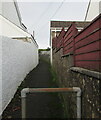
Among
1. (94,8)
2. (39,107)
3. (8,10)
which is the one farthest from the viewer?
(8,10)

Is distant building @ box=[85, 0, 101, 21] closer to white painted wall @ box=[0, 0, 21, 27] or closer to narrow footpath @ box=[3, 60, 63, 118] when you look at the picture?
narrow footpath @ box=[3, 60, 63, 118]

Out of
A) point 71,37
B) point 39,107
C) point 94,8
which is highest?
point 94,8

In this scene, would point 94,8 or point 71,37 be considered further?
point 94,8

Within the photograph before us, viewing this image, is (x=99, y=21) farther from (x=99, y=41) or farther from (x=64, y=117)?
(x=64, y=117)

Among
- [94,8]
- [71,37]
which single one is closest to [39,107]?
[71,37]

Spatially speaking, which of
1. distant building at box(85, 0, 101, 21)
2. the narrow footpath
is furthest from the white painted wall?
distant building at box(85, 0, 101, 21)

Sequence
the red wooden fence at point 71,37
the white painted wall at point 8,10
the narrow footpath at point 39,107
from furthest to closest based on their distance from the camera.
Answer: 1. the white painted wall at point 8,10
2. the narrow footpath at point 39,107
3. the red wooden fence at point 71,37

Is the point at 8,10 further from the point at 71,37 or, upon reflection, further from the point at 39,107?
the point at 39,107

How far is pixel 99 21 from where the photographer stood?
5.33ft

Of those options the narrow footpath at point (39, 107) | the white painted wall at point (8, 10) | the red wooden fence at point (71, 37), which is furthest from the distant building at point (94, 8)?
the white painted wall at point (8, 10)

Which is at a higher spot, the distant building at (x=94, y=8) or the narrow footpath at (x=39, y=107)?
the distant building at (x=94, y=8)

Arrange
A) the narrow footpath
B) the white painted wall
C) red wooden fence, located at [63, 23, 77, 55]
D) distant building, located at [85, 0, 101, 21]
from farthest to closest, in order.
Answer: the white painted wall → distant building, located at [85, 0, 101, 21] → the narrow footpath → red wooden fence, located at [63, 23, 77, 55]

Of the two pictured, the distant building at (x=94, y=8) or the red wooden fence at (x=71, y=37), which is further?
the distant building at (x=94, y=8)

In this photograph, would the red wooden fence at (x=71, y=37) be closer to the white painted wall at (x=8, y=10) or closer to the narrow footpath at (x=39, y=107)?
the narrow footpath at (x=39, y=107)
